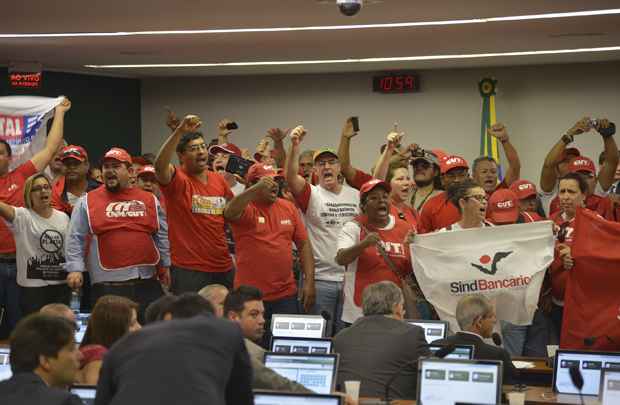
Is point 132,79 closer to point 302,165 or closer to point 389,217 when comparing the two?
point 302,165

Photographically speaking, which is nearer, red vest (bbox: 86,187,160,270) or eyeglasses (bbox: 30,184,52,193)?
red vest (bbox: 86,187,160,270)

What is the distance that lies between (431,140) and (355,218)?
27.1ft

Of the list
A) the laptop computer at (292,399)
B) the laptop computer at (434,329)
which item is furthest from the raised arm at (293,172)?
the laptop computer at (292,399)

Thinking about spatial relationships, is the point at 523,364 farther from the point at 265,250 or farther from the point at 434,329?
the point at 265,250

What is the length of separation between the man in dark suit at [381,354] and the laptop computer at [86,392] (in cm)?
145

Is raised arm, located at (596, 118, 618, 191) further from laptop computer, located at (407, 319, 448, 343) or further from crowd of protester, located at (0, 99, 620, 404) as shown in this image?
laptop computer, located at (407, 319, 448, 343)

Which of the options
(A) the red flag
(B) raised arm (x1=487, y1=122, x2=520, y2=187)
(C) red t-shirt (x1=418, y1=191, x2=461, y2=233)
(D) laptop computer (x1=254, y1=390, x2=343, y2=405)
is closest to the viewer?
(D) laptop computer (x1=254, y1=390, x2=343, y2=405)

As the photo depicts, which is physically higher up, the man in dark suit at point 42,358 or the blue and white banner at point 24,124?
the blue and white banner at point 24,124

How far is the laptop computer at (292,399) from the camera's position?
168 inches

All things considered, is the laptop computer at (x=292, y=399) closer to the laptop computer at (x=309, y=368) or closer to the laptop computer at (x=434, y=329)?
the laptop computer at (x=309, y=368)

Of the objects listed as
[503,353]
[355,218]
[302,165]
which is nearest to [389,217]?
[355,218]

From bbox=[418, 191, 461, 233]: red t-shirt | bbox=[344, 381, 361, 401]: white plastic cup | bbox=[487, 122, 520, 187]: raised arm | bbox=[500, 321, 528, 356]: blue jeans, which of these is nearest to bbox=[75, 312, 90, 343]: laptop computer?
bbox=[344, 381, 361, 401]: white plastic cup

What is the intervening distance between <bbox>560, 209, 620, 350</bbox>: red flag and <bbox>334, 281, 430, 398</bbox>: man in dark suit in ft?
6.09

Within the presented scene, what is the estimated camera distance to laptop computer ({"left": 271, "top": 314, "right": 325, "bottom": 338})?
6.95 m
